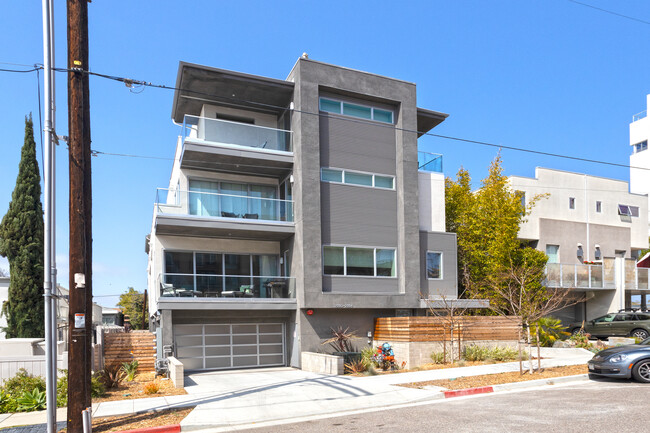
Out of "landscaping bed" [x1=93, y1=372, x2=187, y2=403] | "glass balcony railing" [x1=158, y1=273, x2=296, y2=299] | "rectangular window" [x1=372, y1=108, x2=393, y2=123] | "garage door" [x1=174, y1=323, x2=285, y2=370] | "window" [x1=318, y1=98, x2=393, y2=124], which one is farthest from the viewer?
"rectangular window" [x1=372, y1=108, x2=393, y2=123]

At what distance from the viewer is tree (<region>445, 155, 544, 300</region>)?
25953mm

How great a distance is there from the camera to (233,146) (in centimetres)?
2053

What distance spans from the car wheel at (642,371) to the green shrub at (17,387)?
14.4m

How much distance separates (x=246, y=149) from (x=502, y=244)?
13.2m

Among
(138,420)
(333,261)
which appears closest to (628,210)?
(333,261)

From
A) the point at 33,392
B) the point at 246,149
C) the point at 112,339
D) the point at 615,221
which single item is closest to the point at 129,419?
the point at 33,392

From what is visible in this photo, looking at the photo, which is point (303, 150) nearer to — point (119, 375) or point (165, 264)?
point (165, 264)

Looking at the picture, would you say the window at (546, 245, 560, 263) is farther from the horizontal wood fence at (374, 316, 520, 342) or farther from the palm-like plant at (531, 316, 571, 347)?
the horizontal wood fence at (374, 316, 520, 342)

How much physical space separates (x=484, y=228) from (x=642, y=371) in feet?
46.1

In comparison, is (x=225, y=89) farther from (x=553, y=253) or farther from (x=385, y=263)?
(x=553, y=253)

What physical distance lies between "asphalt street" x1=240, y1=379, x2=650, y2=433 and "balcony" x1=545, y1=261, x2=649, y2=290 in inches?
673

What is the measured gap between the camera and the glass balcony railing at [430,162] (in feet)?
80.9

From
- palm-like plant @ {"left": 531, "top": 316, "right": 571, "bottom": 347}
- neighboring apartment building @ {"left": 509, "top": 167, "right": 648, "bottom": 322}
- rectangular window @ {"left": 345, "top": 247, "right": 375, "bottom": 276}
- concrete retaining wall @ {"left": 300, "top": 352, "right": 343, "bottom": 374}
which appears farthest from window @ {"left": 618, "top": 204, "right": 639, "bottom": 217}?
concrete retaining wall @ {"left": 300, "top": 352, "right": 343, "bottom": 374}

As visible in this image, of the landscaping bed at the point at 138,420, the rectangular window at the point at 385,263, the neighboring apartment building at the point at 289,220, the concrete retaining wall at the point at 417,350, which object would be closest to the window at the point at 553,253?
the neighboring apartment building at the point at 289,220
